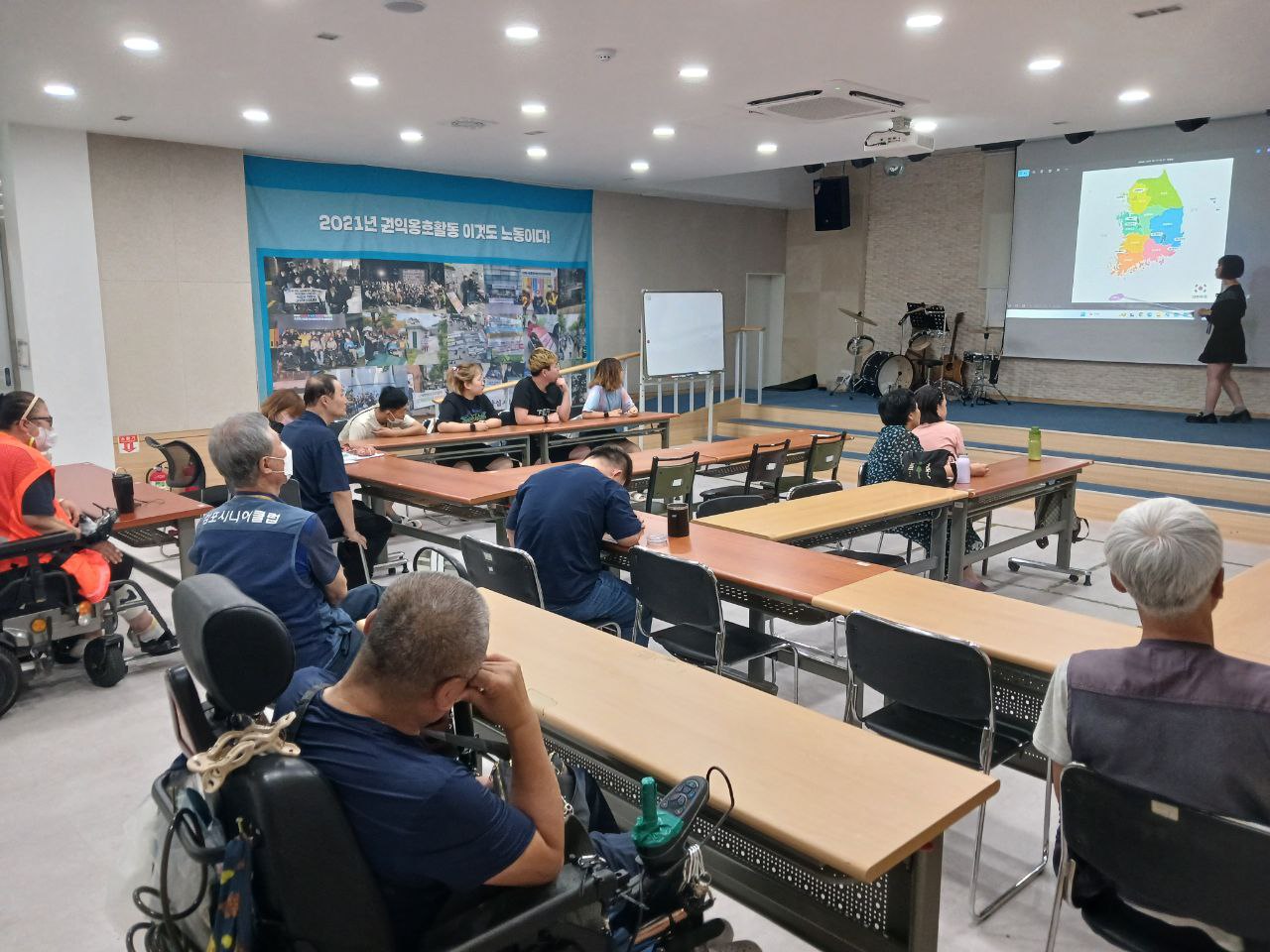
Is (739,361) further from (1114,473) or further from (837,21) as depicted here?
(837,21)

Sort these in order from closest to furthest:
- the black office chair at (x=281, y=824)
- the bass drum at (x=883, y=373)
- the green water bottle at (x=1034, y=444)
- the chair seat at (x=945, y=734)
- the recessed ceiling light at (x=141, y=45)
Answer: the black office chair at (x=281, y=824) → the chair seat at (x=945, y=734) → the recessed ceiling light at (x=141, y=45) → the green water bottle at (x=1034, y=444) → the bass drum at (x=883, y=373)

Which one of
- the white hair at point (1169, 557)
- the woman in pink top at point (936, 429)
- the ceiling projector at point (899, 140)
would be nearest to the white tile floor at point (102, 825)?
the white hair at point (1169, 557)

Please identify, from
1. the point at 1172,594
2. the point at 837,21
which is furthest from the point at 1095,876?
the point at 837,21

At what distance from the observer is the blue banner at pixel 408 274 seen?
7.87m

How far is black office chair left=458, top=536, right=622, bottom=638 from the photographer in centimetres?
302

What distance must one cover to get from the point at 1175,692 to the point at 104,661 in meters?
3.74

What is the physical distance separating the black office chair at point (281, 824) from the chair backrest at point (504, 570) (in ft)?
5.56

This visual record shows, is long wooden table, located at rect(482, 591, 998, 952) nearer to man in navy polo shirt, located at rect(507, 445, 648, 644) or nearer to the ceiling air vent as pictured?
man in navy polo shirt, located at rect(507, 445, 648, 644)

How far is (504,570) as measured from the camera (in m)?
3.15

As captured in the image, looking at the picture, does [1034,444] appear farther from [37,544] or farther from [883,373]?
[883,373]

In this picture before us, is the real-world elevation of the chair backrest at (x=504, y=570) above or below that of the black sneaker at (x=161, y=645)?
above

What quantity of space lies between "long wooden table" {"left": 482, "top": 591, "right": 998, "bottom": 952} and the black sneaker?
2.63 metres

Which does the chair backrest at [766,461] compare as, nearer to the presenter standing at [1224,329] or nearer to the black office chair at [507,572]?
the black office chair at [507,572]

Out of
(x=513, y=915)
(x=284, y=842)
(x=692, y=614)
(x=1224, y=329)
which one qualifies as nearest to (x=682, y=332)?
(x=1224, y=329)
